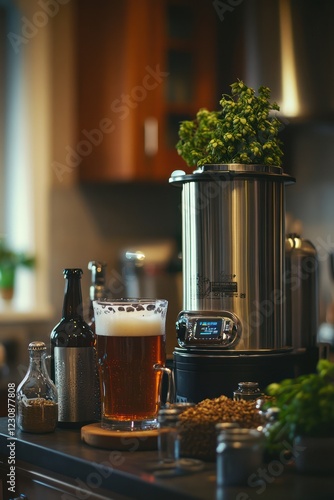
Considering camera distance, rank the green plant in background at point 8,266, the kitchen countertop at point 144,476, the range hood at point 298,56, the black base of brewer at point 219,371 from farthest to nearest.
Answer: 1. the green plant in background at point 8,266
2. the range hood at point 298,56
3. the black base of brewer at point 219,371
4. the kitchen countertop at point 144,476

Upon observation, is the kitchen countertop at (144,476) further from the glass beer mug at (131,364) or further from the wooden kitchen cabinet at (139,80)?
Result: the wooden kitchen cabinet at (139,80)

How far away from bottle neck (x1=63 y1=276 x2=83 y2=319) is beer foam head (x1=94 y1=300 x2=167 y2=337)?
13 centimetres

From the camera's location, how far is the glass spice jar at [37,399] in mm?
1562

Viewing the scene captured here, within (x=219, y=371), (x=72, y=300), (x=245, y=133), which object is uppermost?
(x=245, y=133)

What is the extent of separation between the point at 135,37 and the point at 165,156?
0.56 meters

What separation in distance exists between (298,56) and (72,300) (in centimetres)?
168

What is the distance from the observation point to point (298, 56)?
9.98ft

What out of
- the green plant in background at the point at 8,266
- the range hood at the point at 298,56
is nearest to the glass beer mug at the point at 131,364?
the range hood at the point at 298,56

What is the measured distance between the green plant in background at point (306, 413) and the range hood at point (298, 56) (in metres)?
1.92

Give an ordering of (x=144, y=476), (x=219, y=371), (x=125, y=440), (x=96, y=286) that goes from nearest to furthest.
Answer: (x=144, y=476) → (x=125, y=440) → (x=219, y=371) → (x=96, y=286)

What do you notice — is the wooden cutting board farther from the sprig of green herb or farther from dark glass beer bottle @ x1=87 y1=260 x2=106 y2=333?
dark glass beer bottle @ x1=87 y1=260 x2=106 y2=333

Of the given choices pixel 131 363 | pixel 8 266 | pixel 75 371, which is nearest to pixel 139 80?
pixel 8 266

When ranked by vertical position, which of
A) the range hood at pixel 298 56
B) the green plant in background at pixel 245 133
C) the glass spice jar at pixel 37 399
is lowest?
the glass spice jar at pixel 37 399

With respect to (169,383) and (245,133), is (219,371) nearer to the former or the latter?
(169,383)
